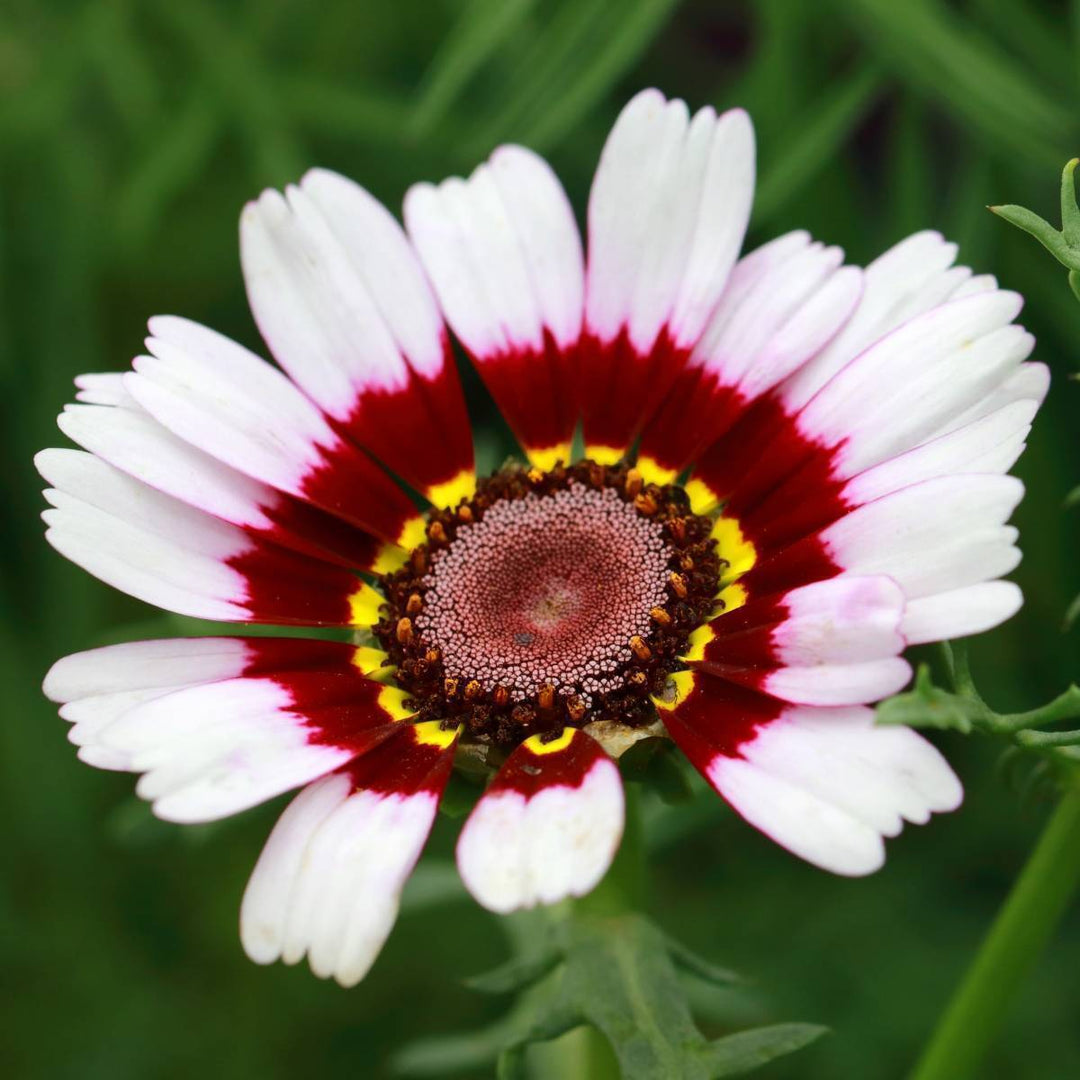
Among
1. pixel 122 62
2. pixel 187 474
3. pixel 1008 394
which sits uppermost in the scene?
pixel 122 62

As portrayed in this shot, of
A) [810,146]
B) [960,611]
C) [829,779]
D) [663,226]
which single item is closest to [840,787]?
[829,779]

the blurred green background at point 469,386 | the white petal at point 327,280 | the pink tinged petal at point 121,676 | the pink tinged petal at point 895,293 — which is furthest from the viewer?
the blurred green background at point 469,386

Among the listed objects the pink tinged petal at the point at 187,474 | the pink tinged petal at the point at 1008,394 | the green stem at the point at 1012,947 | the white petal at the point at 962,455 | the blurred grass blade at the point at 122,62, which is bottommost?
the green stem at the point at 1012,947

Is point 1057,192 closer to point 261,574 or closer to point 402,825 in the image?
point 261,574

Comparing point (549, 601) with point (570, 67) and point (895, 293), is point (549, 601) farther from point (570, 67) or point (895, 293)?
point (570, 67)

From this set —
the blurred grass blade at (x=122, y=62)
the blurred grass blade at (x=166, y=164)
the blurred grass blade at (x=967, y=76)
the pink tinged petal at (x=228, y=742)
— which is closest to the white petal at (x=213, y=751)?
the pink tinged petal at (x=228, y=742)

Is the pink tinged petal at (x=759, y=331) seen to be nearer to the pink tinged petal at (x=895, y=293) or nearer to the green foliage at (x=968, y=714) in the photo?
the pink tinged petal at (x=895, y=293)
